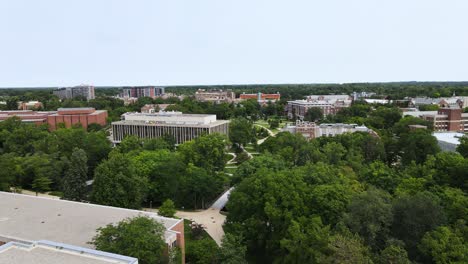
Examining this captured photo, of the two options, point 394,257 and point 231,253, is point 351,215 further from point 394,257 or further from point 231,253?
point 231,253

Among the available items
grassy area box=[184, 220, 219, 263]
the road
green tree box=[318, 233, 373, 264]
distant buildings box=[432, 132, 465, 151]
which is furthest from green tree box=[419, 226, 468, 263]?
distant buildings box=[432, 132, 465, 151]

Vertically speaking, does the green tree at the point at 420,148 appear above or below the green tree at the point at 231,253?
above

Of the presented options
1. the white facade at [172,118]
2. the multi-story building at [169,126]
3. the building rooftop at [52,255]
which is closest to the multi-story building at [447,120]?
the multi-story building at [169,126]

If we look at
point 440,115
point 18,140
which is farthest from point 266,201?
point 440,115

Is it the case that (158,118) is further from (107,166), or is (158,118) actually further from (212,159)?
(107,166)

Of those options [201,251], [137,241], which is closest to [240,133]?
[201,251]

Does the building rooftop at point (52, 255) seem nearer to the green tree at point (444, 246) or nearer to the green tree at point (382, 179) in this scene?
the green tree at point (444, 246)
